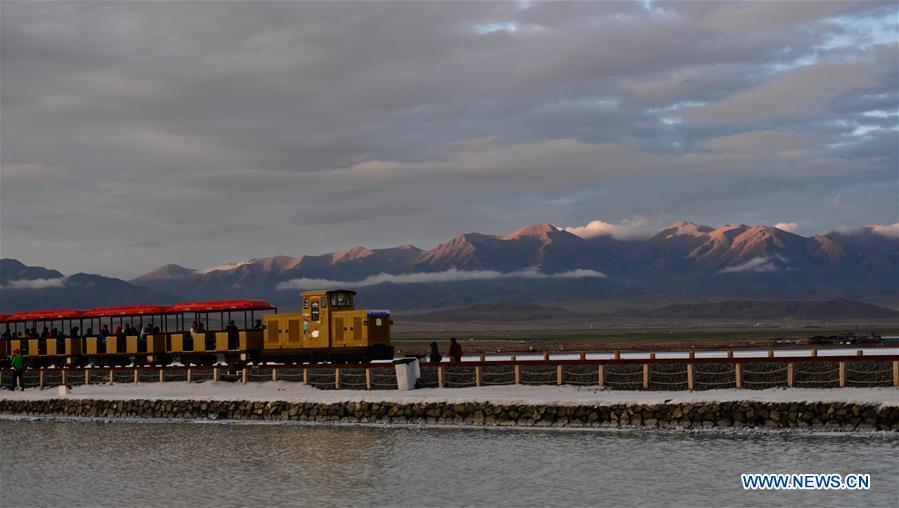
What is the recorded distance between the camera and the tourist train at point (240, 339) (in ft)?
159

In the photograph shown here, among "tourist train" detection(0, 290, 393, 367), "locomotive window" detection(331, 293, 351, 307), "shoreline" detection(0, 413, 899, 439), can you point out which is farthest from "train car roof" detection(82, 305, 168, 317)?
"locomotive window" detection(331, 293, 351, 307)

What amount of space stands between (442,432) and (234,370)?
631 inches

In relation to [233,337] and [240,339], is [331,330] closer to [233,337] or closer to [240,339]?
[240,339]

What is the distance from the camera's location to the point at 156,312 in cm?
5384

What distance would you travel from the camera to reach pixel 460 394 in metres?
40.0

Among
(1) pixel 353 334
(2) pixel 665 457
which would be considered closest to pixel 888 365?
(2) pixel 665 457

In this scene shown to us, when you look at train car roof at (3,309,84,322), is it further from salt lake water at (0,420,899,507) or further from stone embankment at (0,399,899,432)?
salt lake water at (0,420,899,507)

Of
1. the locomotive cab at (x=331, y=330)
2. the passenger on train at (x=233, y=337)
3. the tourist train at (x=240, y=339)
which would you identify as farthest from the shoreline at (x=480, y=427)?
the locomotive cab at (x=331, y=330)

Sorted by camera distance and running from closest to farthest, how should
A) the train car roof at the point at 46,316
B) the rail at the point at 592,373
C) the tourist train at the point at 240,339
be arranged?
the rail at the point at 592,373 < the tourist train at the point at 240,339 < the train car roof at the point at 46,316

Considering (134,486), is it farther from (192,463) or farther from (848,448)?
(848,448)

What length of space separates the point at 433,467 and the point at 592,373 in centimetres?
1638

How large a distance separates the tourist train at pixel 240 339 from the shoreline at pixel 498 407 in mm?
3836

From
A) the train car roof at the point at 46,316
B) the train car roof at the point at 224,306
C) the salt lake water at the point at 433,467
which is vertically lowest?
the salt lake water at the point at 433,467

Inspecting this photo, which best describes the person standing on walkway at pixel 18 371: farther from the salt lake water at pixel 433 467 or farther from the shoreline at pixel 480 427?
the salt lake water at pixel 433 467
